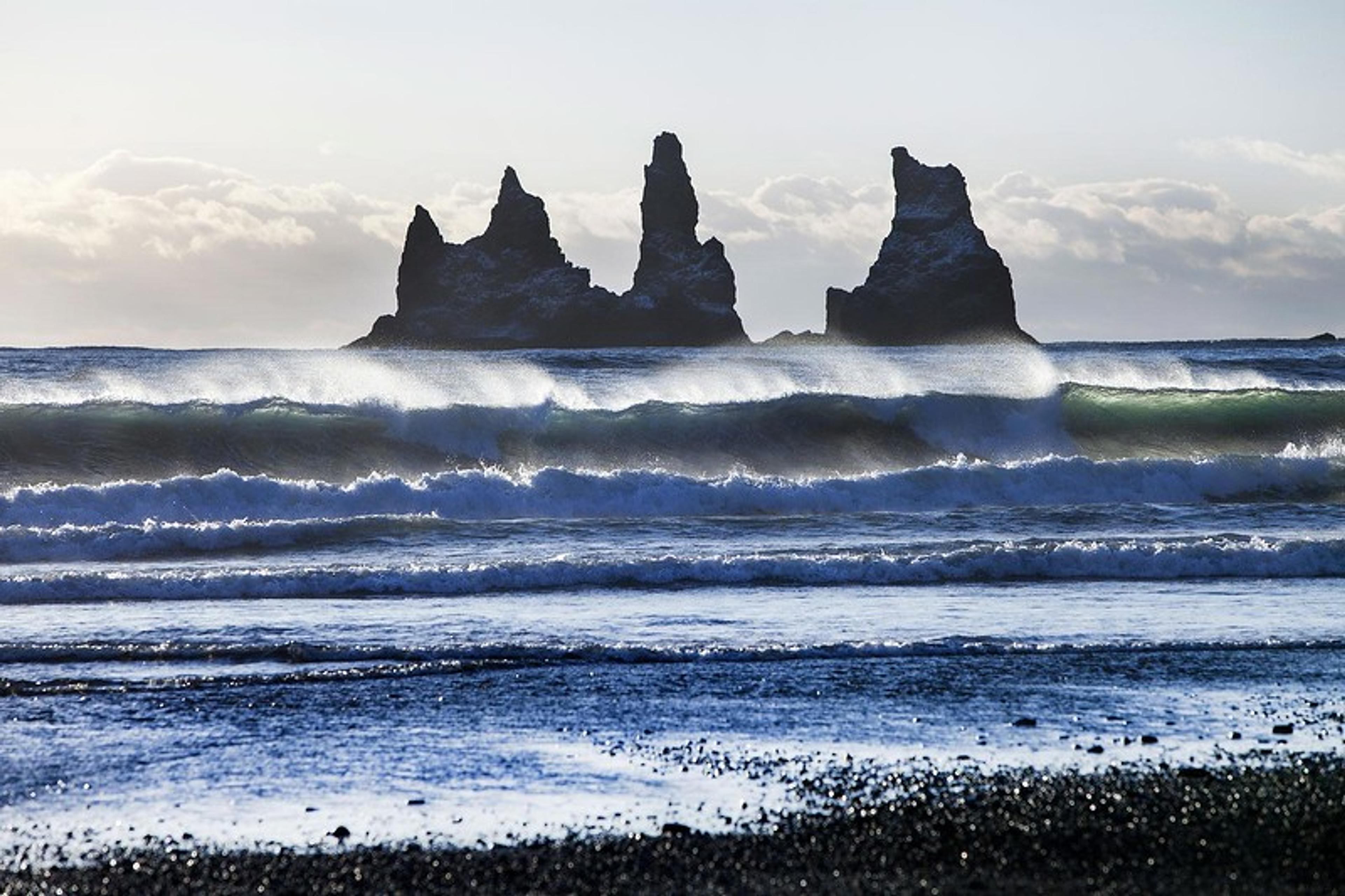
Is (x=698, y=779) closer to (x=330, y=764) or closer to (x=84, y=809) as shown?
(x=330, y=764)

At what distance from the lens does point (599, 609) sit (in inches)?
465

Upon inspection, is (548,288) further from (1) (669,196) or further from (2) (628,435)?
(2) (628,435)

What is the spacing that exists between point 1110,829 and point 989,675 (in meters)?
3.13

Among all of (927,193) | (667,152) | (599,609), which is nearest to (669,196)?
(667,152)

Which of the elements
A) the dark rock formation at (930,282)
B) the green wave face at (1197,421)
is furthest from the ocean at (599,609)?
the dark rock formation at (930,282)

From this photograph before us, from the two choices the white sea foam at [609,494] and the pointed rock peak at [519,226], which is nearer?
the white sea foam at [609,494]

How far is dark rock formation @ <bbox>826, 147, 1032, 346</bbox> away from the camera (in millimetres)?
120062

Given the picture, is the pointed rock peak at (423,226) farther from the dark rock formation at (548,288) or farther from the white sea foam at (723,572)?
the white sea foam at (723,572)

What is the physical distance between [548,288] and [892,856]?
125 meters

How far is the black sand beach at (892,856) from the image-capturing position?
5.32 meters

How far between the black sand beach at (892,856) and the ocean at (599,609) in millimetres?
239

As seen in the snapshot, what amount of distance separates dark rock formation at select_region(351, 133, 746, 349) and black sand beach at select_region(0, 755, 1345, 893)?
116132 millimetres

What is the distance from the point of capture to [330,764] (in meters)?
7.05

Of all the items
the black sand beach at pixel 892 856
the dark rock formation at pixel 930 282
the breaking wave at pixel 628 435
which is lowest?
the black sand beach at pixel 892 856
